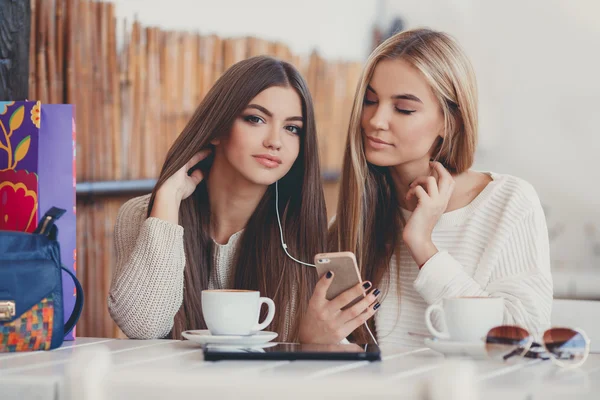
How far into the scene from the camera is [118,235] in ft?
6.92

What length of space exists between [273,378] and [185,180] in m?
1.16

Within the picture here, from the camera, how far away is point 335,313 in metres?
1.63

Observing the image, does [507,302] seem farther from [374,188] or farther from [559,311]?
[374,188]

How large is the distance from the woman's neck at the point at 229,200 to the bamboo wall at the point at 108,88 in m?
1.12

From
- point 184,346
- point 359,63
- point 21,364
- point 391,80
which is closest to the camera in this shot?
point 21,364

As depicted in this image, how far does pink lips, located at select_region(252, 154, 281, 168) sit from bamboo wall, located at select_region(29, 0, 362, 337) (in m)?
1.32

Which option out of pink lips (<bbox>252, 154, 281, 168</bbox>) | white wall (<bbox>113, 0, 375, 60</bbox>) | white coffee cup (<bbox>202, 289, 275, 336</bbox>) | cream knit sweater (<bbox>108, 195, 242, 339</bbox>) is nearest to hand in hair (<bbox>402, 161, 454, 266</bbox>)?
pink lips (<bbox>252, 154, 281, 168</bbox>)

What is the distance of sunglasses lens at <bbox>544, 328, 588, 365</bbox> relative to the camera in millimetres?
1091

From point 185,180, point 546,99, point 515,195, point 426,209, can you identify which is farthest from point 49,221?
point 546,99

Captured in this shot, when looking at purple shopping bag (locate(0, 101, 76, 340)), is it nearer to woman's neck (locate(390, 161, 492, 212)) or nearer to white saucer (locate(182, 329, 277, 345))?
white saucer (locate(182, 329, 277, 345))

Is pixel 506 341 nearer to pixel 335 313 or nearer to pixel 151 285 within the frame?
pixel 335 313

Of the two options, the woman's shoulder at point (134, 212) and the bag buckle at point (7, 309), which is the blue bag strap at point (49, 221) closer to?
the bag buckle at point (7, 309)

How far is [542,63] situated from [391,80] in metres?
2.45

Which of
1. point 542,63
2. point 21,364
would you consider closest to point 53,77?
point 21,364
